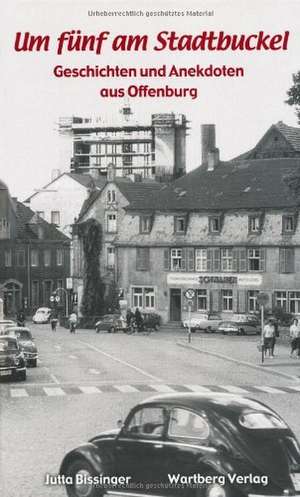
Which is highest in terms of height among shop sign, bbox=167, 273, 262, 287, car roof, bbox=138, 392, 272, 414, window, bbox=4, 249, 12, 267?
window, bbox=4, 249, 12, 267

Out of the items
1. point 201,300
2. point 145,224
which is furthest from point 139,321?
point 145,224

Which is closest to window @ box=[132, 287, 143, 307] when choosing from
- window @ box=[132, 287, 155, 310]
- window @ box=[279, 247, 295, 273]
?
window @ box=[132, 287, 155, 310]

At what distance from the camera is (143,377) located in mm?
33062

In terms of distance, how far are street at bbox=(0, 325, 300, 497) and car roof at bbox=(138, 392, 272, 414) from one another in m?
2.01

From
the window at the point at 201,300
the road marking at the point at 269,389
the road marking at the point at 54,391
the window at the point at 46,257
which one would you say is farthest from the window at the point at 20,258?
the road marking at the point at 269,389

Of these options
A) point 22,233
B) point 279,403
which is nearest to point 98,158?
point 22,233

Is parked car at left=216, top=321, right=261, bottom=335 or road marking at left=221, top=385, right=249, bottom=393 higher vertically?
parked car at left=216, top=321, right=261, bottom=335

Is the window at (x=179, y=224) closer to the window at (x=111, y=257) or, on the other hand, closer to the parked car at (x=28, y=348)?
the window at (x=111, y=257)

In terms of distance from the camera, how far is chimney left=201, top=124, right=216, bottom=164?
80.2 metres

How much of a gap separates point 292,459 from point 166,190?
6849 centimetres

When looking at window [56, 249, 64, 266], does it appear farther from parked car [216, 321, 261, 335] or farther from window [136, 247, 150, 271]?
parked car [216, 321, 261, 335]

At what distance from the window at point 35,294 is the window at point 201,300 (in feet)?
93.5

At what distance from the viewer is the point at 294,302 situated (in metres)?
72.4

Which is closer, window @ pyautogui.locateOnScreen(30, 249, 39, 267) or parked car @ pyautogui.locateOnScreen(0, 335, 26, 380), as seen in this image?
parked car @ pyautogui.locateOnScreen(0, 335, 26, 380)
